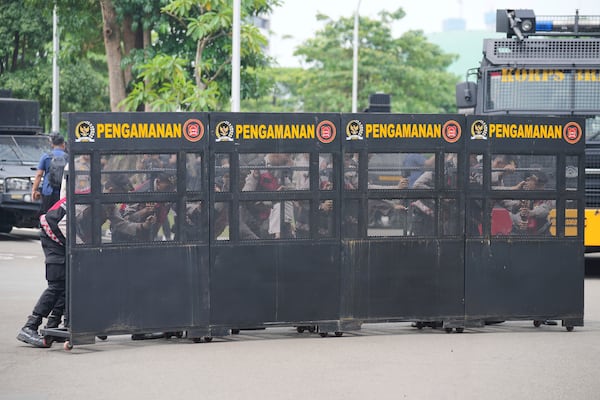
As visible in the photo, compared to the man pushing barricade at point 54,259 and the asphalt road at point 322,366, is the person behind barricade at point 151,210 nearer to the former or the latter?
the man pushing barricade at point 54,259

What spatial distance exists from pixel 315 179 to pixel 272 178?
41 centimetres

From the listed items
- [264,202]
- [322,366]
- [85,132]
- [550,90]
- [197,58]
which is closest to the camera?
[322,366]

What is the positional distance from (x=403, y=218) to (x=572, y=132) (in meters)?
1.94

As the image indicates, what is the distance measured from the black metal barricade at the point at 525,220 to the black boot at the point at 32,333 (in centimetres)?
407

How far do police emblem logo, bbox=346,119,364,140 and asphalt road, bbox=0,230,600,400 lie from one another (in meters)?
1.88

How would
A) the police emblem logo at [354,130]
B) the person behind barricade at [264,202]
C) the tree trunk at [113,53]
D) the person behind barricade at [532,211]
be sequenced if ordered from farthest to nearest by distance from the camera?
the tree trunk at [113,53] < the person behind barricade at [532,211] < the police emblem logo at [354,130] < the person behind barricade at [264,202]

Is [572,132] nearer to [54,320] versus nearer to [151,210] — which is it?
[151,210]

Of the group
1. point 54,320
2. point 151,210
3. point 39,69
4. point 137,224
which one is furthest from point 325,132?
point 39,69

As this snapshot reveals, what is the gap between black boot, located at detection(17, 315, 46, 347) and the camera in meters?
11.3

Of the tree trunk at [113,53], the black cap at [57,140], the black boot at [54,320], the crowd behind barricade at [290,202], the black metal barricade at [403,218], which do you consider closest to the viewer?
the crowd behind barricade at [290,202]

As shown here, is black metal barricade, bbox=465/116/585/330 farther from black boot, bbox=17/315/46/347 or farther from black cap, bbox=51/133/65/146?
black cap, bbox=51/133/65/146

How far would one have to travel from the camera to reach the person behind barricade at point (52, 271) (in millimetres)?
11297

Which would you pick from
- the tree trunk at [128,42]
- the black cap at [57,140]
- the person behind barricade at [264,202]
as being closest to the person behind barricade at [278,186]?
the person behind barricade at [264,202]

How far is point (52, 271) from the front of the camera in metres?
11.3
